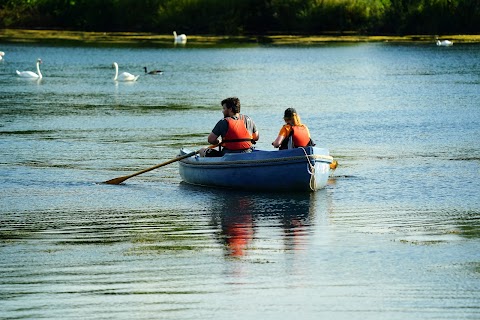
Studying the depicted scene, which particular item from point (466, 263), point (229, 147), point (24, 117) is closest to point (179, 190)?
point (229, 147)

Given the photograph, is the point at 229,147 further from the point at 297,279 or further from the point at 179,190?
the point at 297,279

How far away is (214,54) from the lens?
55312mm

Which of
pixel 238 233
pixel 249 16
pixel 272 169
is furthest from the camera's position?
pixel 249 16

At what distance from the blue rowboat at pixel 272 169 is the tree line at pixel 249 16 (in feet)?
167

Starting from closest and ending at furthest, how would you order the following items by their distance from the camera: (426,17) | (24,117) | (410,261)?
1. (410,261)
2. (24,117)
3. (426,17)

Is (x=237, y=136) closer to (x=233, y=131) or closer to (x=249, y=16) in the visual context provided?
(x=233, y=131)

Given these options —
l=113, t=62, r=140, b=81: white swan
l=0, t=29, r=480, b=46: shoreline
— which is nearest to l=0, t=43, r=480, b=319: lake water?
l=113, t=62, r=140, b=81: white swan

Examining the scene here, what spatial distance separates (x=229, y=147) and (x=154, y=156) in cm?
411

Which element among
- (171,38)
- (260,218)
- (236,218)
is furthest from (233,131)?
(171,38)

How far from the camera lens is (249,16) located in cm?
7388

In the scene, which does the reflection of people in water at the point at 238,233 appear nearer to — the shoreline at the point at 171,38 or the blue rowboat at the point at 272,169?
the blue rowboat at the point at 272,169

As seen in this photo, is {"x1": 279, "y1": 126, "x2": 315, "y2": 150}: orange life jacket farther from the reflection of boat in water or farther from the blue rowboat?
the reflection of boat in water

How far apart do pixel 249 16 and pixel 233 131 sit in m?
57.7

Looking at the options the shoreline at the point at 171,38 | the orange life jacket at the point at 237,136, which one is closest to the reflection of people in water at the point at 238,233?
the orange life jacket at the point at 237,136
